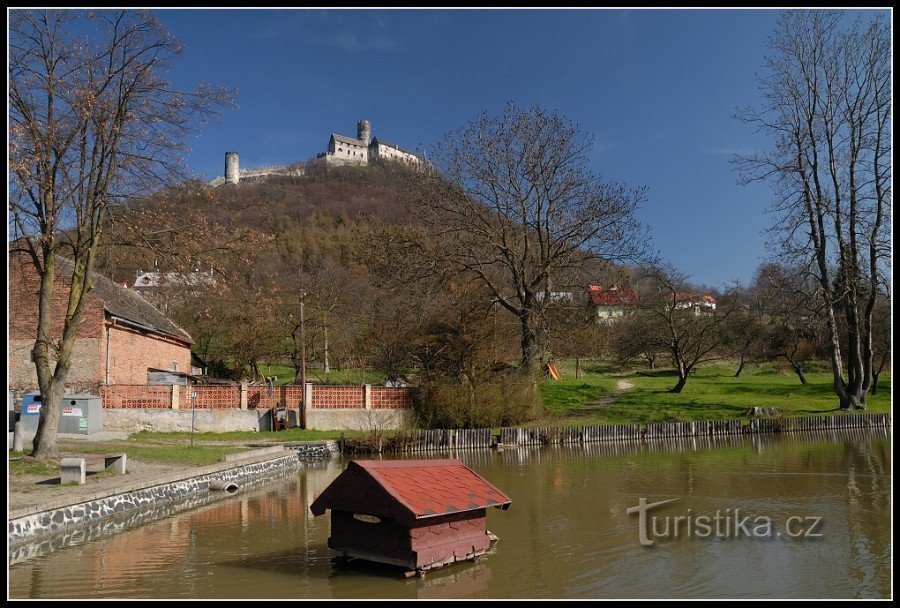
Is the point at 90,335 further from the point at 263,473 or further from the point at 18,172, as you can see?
the point at 18,172

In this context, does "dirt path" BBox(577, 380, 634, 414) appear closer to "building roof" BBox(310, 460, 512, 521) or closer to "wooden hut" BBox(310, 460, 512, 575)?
"building roof" BBox(310, 460, 512, 521)

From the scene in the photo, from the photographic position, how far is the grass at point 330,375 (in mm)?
49594

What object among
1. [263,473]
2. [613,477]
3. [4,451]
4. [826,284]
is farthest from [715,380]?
[4,451]

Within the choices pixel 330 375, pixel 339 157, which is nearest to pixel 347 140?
pixel 339 157

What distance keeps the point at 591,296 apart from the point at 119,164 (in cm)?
2573

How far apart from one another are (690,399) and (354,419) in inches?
757

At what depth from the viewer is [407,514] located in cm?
876

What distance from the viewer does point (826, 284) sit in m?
34.9

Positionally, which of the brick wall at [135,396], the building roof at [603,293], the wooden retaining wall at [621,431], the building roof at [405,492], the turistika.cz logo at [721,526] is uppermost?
the building roof at [603,293]

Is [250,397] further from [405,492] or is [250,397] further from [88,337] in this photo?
[405,492]

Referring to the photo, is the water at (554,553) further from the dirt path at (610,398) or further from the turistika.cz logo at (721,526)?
the dirt path at (610,398)

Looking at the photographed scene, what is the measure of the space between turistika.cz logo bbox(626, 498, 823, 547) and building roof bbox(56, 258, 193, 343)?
26386 millimetres

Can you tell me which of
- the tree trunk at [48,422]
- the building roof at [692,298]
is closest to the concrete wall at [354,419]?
the tree trunk at [48,422]

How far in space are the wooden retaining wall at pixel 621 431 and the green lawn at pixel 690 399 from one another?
2.69 metres
